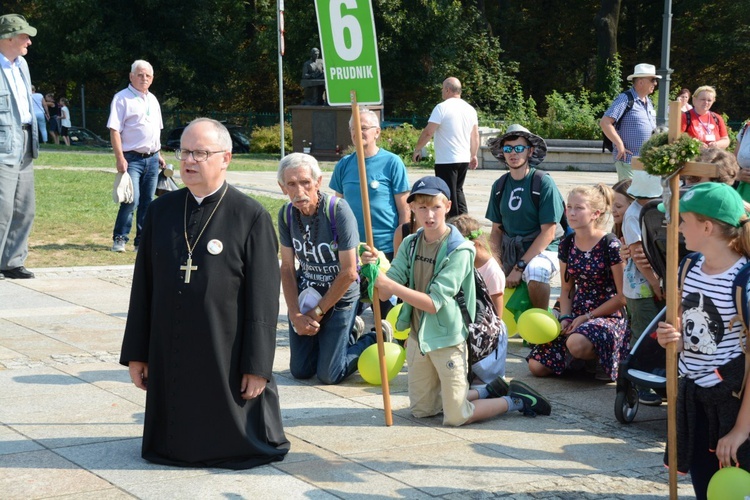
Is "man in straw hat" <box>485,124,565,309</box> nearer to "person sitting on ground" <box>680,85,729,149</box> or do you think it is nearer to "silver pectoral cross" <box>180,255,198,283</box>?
"silver pectoral cross" <box>180,255,198,283</box>

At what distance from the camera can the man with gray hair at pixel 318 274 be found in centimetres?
672

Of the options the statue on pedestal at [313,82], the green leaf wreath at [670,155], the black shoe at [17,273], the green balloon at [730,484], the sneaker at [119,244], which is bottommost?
the green balloon at [730,484]

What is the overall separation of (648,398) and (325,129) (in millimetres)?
24276

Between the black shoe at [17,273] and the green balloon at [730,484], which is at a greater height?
the black shoe at [17,273]

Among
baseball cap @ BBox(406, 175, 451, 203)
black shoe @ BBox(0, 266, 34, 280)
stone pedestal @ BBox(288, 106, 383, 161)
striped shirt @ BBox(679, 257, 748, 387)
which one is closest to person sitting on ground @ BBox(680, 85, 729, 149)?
baseball cap @ BBox(406, 175, 451, 203)

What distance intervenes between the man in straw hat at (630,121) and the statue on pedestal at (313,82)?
62.7 ft

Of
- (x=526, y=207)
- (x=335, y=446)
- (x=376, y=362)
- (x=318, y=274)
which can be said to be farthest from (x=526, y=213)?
(x=335, y=446)

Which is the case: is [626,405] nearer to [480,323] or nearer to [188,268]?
[480,323]

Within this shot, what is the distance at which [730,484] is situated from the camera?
13.6ft

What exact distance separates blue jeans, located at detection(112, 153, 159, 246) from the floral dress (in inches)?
247

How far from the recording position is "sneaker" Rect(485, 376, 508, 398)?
620cm

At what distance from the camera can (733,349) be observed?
450 centimetres

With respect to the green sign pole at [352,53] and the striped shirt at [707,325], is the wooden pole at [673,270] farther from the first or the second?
the green sign pole at [352,53]

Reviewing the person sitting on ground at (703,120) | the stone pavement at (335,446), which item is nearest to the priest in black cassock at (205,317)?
the stone pavement at (335,446)
